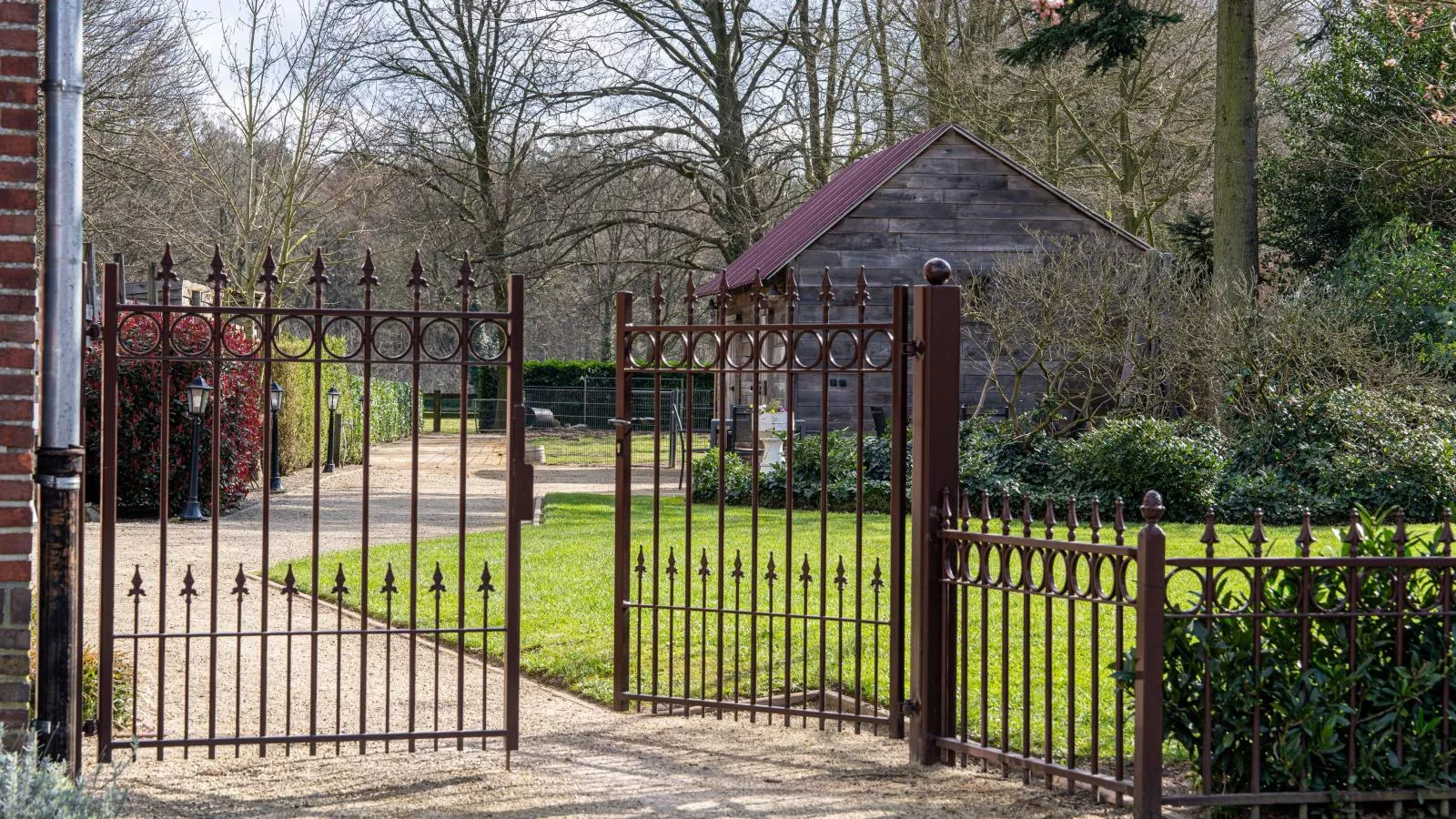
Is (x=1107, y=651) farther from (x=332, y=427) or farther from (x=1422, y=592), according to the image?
(x=332, y=427)

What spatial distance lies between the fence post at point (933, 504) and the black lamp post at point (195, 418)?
882cm

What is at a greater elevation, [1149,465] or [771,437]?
[771,437]

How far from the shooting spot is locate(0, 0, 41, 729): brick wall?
4211mm

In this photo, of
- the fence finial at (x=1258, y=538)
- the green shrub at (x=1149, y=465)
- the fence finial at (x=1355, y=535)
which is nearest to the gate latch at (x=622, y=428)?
the fence finial at (x=1258, y=538)

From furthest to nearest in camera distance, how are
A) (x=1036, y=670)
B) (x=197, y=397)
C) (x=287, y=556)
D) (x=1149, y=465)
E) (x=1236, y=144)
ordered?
(x=1236, y=144)
(x=1149, y=465)
(x=197, y=397)
(x=287, y=556)
(x=1036, y=670)

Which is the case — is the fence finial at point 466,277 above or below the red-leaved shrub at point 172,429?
above

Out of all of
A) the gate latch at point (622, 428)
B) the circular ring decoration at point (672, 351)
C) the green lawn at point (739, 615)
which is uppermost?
the circular ring decoration at point (672, 351)

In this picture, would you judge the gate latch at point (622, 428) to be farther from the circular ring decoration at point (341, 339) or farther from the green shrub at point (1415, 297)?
the green shrub at point (1415, 297)

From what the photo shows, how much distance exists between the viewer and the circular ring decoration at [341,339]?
5219 millimetres

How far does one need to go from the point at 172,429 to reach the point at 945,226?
10.6m

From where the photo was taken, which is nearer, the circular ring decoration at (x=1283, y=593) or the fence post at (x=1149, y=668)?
the fence post at (x=1149, y=668)

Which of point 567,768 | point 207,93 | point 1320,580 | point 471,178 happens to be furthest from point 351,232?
point 1320,580

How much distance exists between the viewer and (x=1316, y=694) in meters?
4.48

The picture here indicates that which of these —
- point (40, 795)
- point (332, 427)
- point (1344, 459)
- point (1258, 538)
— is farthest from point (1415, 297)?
point (40, 795)
